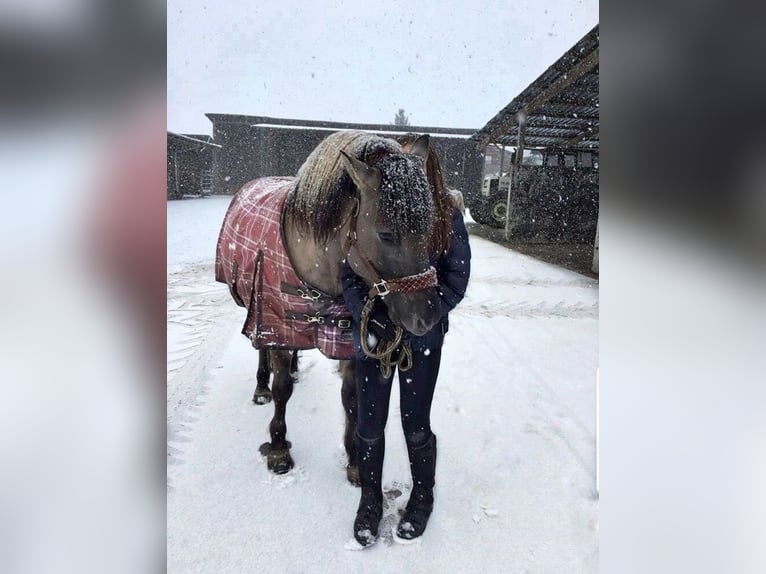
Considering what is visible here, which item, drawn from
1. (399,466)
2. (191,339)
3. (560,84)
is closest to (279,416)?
(399,466)

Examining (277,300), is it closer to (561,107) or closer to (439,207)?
(439,207)

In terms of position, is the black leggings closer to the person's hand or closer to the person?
the person

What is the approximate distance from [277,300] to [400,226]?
26.5 inches

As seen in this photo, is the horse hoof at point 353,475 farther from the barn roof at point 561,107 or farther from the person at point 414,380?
the barn roof at point 561,107

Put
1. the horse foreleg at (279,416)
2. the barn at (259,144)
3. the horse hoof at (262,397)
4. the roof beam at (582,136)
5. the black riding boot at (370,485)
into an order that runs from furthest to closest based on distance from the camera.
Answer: the barn at (259,144) → the roof beam at (582,136) → the horse hoof at (262,397) → the horse foreleg at (279,416) → the black riding boot at (370,485)

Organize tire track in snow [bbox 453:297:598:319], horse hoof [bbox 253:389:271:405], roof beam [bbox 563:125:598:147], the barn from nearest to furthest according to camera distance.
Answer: horse hoof [bbox 253:389:271:405], tire track in snow [bbox 453:297:598:319], roof beam [bbox 563:125:598:147], the barn

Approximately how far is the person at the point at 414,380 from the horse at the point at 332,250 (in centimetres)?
8

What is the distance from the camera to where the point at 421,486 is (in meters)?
1.36

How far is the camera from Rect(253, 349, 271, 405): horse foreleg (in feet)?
7.36

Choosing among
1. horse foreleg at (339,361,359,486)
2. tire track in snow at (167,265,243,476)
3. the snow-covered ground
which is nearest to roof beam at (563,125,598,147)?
the snow-covered ground

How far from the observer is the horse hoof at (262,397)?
2.23 metres

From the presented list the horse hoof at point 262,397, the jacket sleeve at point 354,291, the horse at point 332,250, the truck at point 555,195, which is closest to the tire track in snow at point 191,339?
the horse hoof at point 262,397

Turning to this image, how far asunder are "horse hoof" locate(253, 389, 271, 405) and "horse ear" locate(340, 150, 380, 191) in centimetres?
156
